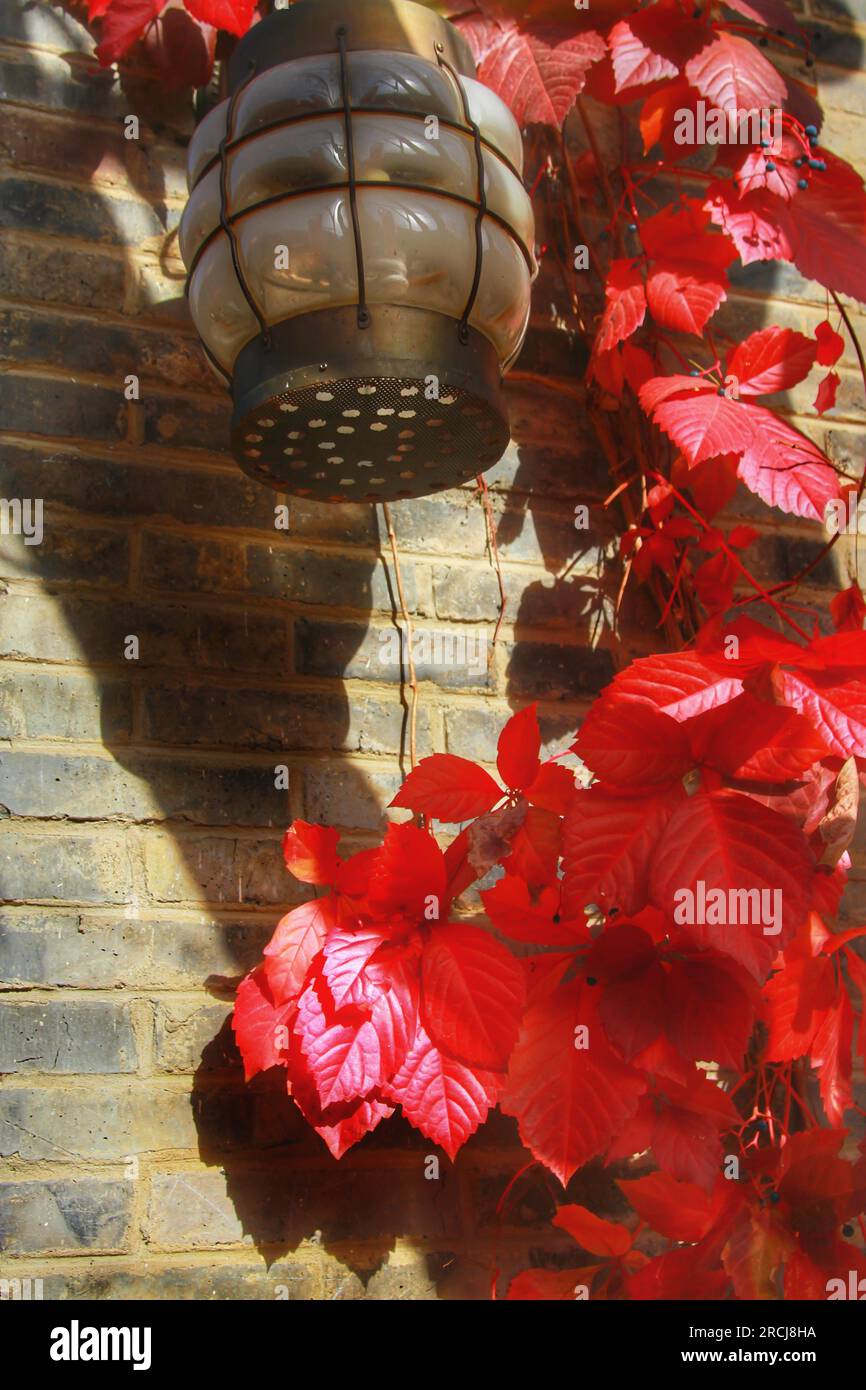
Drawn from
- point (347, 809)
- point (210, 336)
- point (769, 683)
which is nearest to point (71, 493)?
point (210, 336)

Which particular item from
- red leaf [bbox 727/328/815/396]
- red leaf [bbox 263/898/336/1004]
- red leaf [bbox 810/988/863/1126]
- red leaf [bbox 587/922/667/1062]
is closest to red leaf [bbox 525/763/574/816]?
red leaf [bbox 587/922/667/1062]

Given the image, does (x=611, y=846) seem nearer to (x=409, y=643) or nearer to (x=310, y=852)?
(x=310, y=852)

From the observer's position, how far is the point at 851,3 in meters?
1.87

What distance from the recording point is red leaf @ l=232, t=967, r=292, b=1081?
1.13m

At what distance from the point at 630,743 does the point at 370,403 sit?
0.36 m

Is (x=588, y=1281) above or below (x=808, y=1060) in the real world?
below

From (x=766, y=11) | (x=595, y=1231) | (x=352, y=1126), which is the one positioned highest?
(x=766, y=11)

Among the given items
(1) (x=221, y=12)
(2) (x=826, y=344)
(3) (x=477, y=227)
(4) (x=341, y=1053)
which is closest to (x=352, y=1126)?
(4) (x=341, y=1053)

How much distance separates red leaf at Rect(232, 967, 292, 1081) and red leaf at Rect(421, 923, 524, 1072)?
155 mm

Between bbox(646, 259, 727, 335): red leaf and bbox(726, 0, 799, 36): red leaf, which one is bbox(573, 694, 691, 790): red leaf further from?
bbox(726, 0, 799, 36): red leaf

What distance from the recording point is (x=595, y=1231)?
3.90ft

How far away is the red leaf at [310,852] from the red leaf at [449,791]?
9cm
